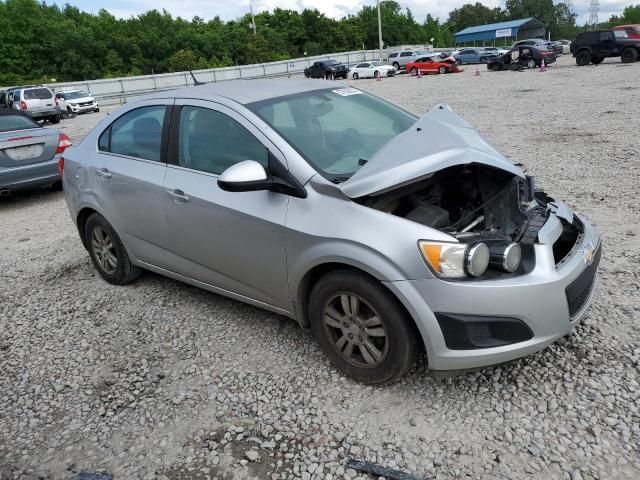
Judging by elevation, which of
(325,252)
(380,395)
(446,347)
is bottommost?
(380,395)

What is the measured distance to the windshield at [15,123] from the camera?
8.24m

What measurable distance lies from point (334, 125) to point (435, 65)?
3422 centimetres

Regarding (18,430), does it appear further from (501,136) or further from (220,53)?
(220,53)

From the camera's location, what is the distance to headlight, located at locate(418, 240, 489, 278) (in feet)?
8.43

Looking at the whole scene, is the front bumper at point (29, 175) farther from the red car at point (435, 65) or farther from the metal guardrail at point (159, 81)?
the red car at point (435, 65)

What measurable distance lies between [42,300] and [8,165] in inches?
153

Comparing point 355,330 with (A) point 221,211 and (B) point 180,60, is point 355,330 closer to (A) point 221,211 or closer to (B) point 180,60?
(A) point 221,211

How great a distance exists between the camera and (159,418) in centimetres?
296

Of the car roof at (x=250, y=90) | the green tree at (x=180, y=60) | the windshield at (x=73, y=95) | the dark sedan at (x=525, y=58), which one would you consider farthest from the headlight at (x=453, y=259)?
the green tree at (x=180, y=60)

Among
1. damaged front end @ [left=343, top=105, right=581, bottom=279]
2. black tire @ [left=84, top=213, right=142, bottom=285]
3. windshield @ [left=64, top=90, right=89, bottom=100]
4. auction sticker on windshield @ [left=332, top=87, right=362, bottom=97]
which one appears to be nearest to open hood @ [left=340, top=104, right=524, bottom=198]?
damaged front end @ [left=343, top=105, right=581, bottom=279]

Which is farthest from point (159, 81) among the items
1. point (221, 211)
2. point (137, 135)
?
point (221, 211)

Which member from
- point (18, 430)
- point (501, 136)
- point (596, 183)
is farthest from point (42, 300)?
point (501, 136)

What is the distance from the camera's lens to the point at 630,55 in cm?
2442

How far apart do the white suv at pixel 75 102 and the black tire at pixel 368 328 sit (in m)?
28.7
